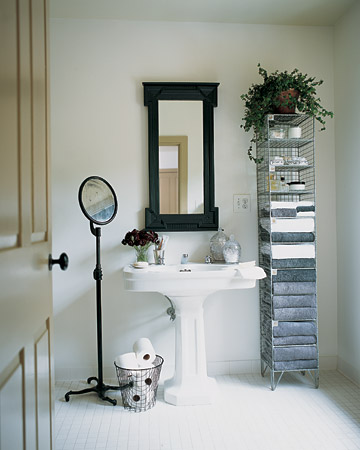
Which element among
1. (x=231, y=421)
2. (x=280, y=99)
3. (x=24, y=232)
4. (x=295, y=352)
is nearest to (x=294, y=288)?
(x=295, y=352)

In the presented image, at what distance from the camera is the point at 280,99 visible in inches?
105

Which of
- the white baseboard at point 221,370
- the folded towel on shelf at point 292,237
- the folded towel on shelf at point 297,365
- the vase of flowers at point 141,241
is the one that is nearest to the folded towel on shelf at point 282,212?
the folded towel on shelf at point 292,237

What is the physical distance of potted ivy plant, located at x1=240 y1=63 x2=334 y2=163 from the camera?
104 inches

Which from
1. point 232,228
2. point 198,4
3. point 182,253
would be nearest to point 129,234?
point 182,253

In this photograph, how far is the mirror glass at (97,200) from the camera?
2.49 m

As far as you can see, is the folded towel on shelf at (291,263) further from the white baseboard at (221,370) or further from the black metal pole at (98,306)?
the black metal pole at (98,306)

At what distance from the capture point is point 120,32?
290cm

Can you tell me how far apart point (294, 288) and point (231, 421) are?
3.05 feet

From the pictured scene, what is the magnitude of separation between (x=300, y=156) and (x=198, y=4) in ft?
4.21

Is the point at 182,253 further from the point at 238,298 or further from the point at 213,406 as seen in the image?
the point at 213,406

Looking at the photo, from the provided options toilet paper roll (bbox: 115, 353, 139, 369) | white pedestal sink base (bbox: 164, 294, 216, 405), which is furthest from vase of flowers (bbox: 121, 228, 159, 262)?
toilet paper roll (bbox: 115, 353, 139, 369)

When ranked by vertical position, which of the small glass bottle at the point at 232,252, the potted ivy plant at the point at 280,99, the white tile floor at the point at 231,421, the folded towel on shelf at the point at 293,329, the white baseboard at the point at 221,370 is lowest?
the white tile floor at the point at 231,421

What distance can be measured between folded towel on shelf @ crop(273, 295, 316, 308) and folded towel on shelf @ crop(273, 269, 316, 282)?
0.38 ft

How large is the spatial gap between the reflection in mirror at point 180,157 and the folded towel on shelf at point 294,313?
88 centimetres
